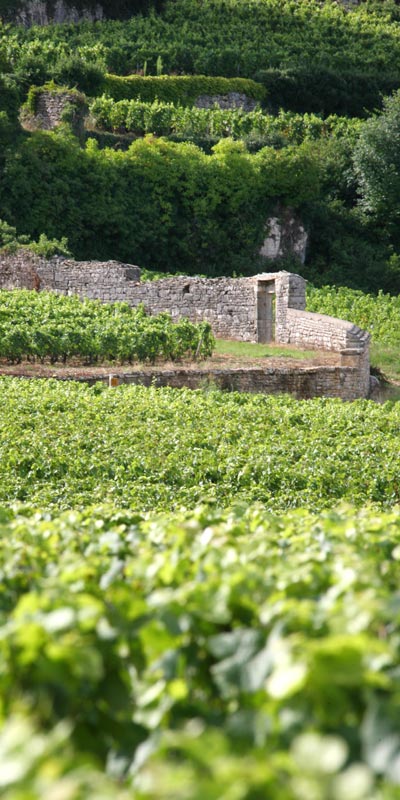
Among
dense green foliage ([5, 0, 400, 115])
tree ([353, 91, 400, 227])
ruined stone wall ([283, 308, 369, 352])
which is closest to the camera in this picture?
ruined stone wall ([283, 308, 369, 352])

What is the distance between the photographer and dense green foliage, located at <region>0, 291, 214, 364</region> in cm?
1912

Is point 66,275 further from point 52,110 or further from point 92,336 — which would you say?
point 52,110

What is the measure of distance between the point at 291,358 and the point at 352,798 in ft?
61.9

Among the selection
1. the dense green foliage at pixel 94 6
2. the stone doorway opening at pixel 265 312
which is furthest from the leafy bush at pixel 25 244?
the dense green foliage at pixel 94 6

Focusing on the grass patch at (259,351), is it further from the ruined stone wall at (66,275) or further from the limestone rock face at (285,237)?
the limestone rock face at (285,237)

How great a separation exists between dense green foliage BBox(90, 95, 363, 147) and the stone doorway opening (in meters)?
15.8

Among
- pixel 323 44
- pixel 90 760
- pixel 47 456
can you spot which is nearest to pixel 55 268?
pixel 47 456

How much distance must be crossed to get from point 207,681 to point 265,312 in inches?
832

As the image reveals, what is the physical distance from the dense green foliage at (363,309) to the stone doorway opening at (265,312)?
4.13 m

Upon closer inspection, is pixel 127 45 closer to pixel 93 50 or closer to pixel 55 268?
pixel 93 50

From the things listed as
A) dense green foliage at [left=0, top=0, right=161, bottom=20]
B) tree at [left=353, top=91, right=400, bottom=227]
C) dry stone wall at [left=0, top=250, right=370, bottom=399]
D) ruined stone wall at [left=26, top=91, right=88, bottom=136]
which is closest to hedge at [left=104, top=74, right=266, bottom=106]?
ruined stone wall at [left=26, top=91, right=88, bottom=136]

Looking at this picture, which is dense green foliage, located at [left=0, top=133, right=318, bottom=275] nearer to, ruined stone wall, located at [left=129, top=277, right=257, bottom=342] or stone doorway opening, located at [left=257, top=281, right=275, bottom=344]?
ruined stone wall, located at [left=129, top=277, right=257, bottom=342]

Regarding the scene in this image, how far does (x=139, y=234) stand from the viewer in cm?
3231

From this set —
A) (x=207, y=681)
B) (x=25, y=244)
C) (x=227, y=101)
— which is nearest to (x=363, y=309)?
(x=25, y=244)
